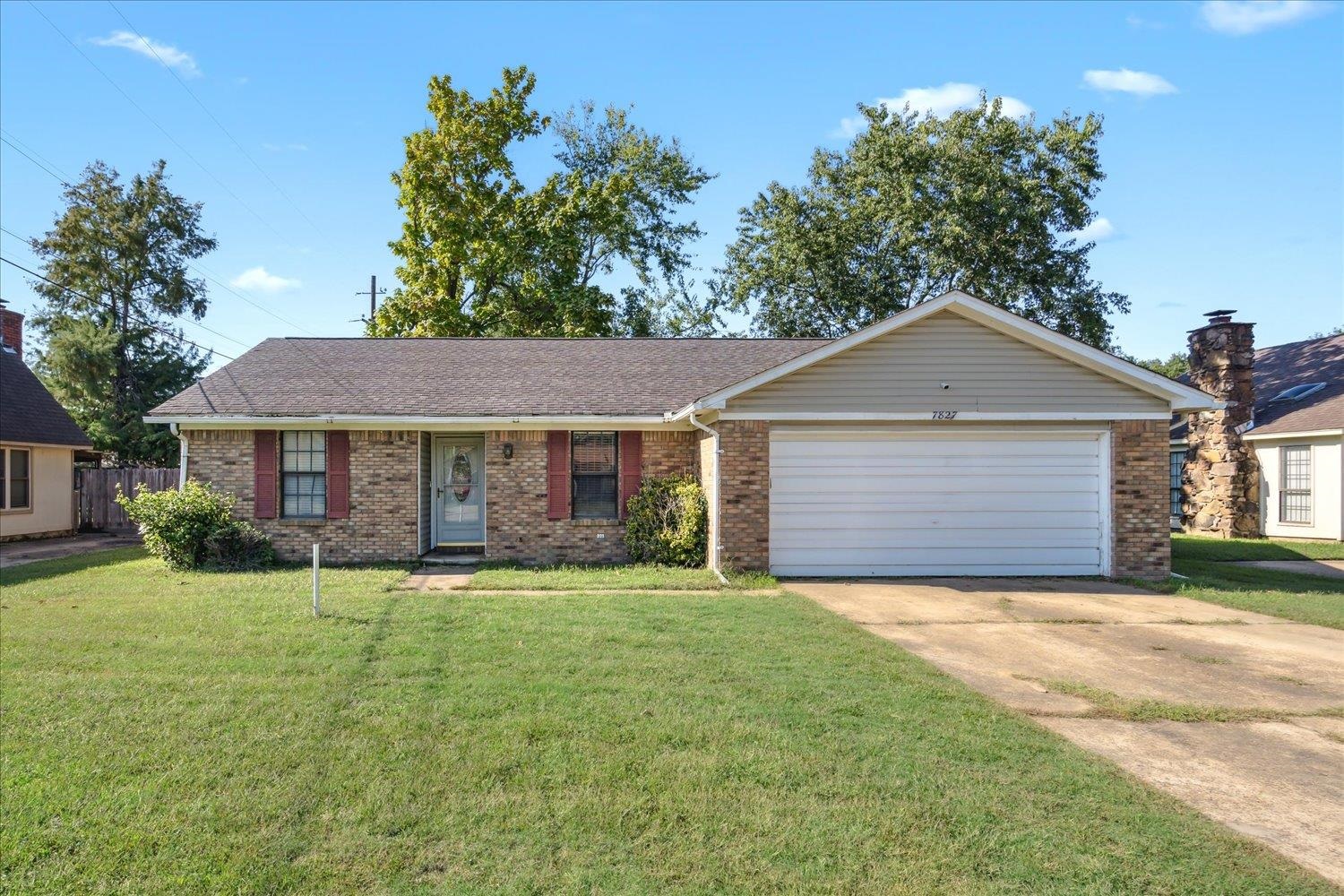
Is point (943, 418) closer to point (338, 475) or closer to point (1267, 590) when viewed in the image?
point (1267, 590)

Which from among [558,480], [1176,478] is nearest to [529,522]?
[558,480]

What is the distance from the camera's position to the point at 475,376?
49.7ft

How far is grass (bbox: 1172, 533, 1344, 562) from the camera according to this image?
49.4 feet

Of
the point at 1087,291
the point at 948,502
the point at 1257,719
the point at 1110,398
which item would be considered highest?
the point at 1087,291

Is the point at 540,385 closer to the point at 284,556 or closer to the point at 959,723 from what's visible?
the point at 284,556

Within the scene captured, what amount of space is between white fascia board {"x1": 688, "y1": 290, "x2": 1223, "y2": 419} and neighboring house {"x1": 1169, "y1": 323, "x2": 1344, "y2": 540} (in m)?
Answer: 7.85

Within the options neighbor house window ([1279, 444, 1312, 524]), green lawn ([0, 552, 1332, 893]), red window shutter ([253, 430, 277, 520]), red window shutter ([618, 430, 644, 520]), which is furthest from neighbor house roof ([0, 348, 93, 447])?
neighbor house window ([1279, 444, 1312, 524])

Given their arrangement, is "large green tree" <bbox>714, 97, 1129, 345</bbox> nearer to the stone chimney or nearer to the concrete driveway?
the stone chimney

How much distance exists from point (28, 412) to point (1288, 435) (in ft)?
91.9

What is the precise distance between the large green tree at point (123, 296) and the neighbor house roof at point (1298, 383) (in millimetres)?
31166

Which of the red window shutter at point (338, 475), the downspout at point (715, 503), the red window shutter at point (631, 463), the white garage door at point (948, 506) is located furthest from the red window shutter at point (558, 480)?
the white garage door at point (948, 506)

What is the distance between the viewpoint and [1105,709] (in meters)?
A: 5.88

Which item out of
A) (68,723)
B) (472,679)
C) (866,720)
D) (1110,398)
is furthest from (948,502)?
(68,723)

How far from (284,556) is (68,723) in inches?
334
